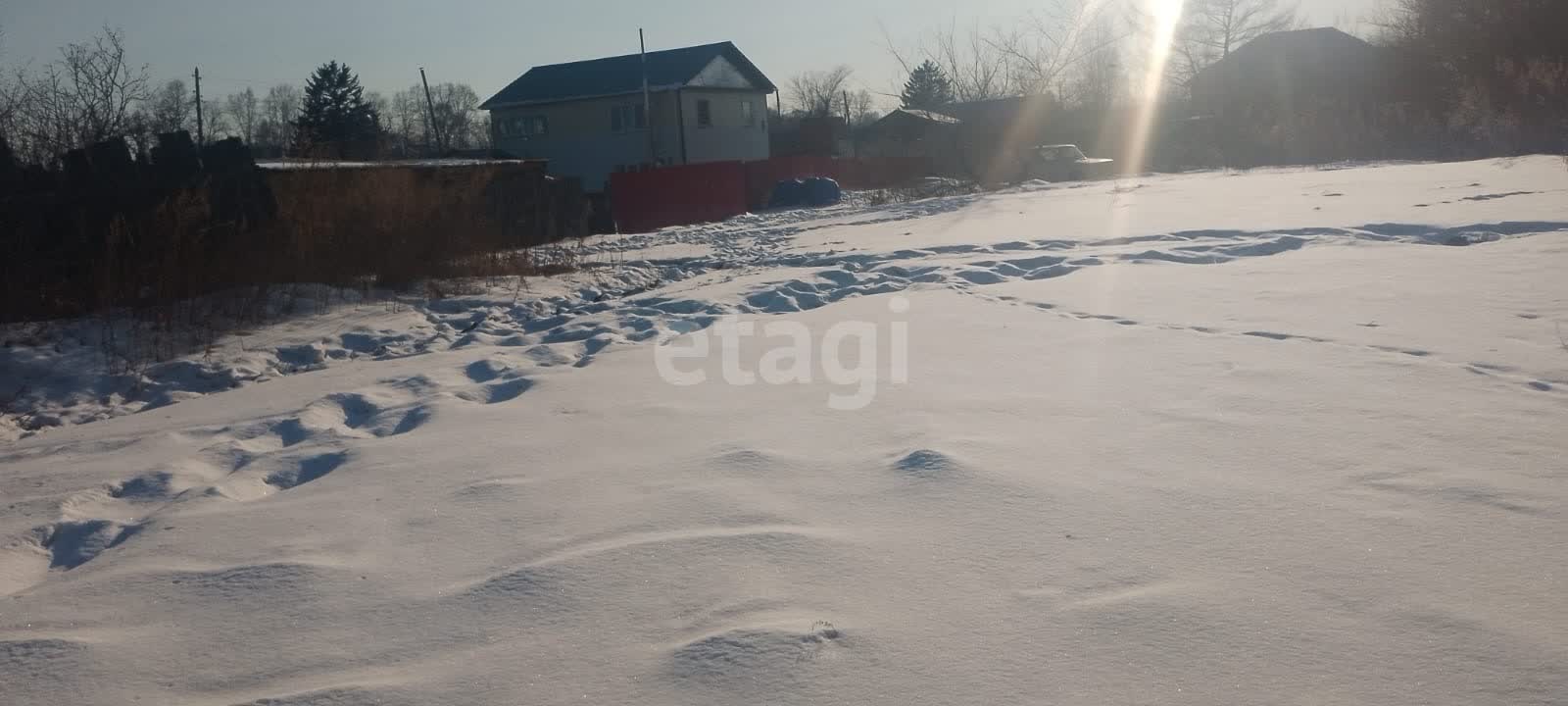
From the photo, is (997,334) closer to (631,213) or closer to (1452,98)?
(631,213)

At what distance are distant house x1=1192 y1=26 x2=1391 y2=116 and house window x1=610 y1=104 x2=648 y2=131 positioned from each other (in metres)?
19.2

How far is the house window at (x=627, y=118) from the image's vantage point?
37156 millimetres

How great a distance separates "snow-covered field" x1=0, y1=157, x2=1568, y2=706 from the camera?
6.09ft

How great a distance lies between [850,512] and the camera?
2.63 metres

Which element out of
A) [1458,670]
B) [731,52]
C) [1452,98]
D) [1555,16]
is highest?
[731,52]

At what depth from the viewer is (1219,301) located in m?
5.38

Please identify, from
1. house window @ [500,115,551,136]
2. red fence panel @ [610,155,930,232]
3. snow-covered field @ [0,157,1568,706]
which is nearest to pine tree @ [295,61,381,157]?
house window @ [500,115,551,136]

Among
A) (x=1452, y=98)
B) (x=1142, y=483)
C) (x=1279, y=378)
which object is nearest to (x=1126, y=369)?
(x=1279, y=378)

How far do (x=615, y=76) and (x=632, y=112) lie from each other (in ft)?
5.36

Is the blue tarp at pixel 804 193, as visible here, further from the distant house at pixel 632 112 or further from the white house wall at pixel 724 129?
the white house wall at pixel 724 129

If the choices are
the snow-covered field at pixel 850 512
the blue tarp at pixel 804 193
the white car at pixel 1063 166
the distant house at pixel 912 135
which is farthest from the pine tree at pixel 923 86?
the snow-covered field at pixel 850 512

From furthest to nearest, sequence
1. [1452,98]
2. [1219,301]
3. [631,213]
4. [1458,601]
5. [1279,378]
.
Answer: [1452,98] < [631,213] < [1219,301] < [1279,378] < [1458,601]

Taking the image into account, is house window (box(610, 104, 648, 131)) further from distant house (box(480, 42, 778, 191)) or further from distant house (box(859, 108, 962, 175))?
distant house (box(859, 108, 962, 175))

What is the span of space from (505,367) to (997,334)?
2372 mm
